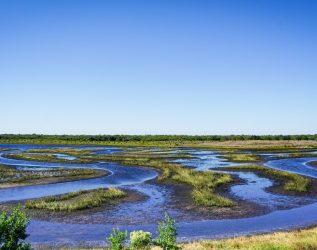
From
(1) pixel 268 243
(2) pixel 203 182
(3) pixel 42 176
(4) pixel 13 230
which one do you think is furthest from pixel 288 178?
(4) pixel 13 230

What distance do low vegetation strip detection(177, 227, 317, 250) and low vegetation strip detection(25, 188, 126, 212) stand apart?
1439 cm

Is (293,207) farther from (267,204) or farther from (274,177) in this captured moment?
(274,177)

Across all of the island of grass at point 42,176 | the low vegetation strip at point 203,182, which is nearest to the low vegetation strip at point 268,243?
the low vegetation strip at point 203,182

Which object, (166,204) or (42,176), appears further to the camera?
(42,176)

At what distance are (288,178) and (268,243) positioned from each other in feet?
110

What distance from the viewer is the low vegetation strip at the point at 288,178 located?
43653mm

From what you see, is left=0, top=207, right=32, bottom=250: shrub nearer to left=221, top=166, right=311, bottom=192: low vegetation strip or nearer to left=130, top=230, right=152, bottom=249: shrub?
left=130, top=230, right=152, bottom=249: shrub

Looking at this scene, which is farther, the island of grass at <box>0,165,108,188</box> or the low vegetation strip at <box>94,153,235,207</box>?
the island of grass at <box>0,165,108,188</box>

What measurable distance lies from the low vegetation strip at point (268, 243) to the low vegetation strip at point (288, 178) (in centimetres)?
2117

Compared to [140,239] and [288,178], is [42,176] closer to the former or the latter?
[288,178]

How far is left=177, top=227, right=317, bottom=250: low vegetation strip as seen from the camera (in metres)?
19.4

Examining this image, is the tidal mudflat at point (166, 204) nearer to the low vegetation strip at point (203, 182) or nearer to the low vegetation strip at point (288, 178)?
the low vegetation strip at point (203, 182)

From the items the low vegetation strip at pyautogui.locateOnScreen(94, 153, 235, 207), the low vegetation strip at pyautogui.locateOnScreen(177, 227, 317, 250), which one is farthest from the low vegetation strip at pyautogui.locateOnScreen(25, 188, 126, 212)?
the low vegetation strip at pyautogui.locateOnScreen(177, 227, 317, 250)

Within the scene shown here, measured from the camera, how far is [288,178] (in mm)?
51812
